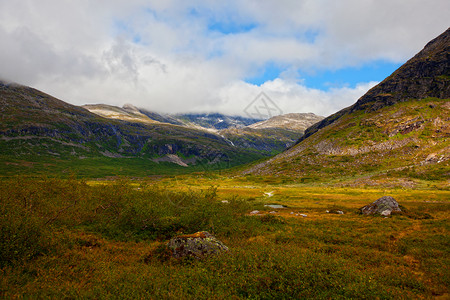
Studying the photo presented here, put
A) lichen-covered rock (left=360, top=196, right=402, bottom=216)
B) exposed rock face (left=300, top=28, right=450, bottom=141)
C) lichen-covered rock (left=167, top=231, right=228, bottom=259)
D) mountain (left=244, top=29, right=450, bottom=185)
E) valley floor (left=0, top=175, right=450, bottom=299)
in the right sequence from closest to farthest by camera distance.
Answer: valley floor (left=0, top=175, right=450, bottom=299) → lichen-covered rock (left=167, top=231, right=228, bottom=259) → lichen-covered rock (left=360, top=196, right=402, bottom=216) → mountain (left=244, top=29, right=450, bottom=185) → exposed rock face (left=300, top=28, right=450, bottom=141)

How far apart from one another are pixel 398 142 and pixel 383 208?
442 feet

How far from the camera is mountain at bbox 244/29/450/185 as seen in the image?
112381 mm

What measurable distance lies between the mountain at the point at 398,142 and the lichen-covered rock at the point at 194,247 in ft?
356

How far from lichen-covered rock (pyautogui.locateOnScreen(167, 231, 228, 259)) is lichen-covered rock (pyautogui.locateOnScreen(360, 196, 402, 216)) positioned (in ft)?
124

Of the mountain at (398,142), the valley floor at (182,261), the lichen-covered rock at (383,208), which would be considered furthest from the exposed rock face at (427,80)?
the valley floor at (182,261)

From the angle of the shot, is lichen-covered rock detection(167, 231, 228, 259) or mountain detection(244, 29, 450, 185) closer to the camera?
lichen-covered rock detection(167, 231, 228, 259)

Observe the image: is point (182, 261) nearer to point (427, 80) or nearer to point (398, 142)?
point (398, 142)

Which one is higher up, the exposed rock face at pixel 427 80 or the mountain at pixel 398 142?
the exposed rock face at pixel 427 80

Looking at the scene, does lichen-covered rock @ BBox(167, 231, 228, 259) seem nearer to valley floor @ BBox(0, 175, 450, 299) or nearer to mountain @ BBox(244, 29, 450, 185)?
valley floor @ BBox(0, 175, 450, 299)

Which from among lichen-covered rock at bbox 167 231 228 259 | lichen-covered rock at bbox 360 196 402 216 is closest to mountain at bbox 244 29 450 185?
lichen-covered rock at bbox 360 196 402 216

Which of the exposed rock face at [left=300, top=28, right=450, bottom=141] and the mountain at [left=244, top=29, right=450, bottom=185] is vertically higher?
the exposed rock face at [left=300, top=28, right=450, bottom=141]

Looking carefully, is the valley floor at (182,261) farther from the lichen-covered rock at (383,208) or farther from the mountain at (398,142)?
the mountain at (398,142)

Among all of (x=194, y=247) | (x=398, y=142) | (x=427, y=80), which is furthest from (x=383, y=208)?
(x=427, y=80)

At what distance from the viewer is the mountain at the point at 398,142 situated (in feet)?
369
